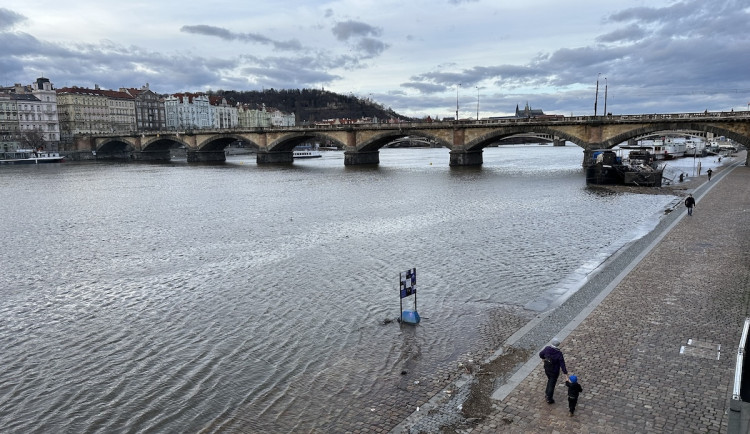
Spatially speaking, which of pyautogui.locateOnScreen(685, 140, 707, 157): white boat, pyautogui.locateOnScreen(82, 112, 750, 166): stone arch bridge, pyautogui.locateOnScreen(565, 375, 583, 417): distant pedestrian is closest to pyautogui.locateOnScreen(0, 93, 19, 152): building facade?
pyautogui.locateOnScreen(82, 112, 750, 166): stone arch bridge

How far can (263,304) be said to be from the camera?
17.0 m

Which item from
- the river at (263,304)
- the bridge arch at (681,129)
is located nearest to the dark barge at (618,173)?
the bridge arch at (681,129)

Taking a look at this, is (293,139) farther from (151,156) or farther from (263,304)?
(263,304)

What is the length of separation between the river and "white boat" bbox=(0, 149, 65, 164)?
Result: 9194 cm

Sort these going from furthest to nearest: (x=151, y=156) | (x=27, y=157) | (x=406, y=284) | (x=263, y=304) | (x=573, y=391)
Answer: (x=151, y=156) < (x=27, y=157) < (x=263, y=304) < (x=406, y=284) < (x=573, y=391)

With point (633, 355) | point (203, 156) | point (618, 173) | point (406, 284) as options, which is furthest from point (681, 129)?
point (203, 156)

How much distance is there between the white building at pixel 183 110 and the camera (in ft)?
611

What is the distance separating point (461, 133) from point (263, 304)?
64127 millimetres

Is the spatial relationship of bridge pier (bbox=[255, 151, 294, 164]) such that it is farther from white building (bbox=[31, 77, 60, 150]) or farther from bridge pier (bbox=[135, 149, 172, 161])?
white building (bbox=[31, 77, 60, 150])

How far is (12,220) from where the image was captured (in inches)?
1388

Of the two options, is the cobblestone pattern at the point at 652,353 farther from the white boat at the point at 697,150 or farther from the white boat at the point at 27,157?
the white boat at the point at 27,157

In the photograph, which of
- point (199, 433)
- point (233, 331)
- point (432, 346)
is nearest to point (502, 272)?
point (432, 346)

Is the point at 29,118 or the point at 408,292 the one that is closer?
the point at 408,292

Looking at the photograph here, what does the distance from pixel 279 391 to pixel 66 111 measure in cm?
16862
